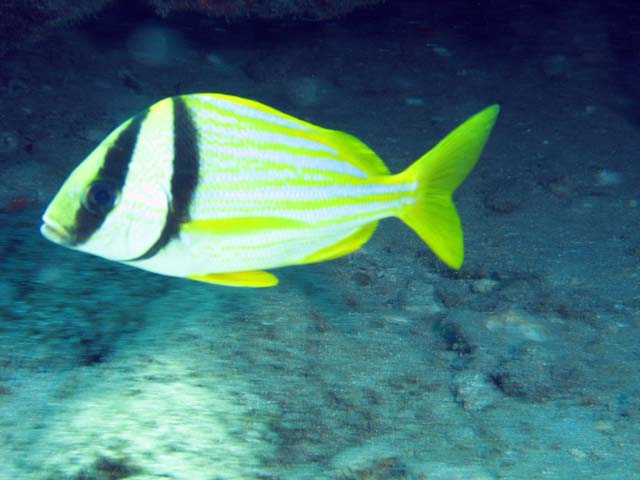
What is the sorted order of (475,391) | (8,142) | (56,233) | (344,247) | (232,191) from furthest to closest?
(8,142) < (475,391) < (344,247) < (232,191) < (56,233)

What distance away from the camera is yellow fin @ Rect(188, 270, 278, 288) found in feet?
5.81

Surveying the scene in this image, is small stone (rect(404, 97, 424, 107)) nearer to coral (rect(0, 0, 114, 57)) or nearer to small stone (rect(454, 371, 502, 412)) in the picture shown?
coral (rect(0, 0, 114, 57))

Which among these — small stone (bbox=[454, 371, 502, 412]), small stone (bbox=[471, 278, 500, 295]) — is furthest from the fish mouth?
small stone (bbox=[471, 278, 500, 295])

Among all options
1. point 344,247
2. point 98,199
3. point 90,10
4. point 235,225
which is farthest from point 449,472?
point 90,10

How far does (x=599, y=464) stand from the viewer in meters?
2.38

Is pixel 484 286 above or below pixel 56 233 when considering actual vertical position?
below

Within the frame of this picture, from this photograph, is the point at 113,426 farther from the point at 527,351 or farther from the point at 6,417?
the point at 527,351

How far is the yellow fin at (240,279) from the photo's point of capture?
1.77 metres

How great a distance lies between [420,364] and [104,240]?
212cm

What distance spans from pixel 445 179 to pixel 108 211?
1255 mm

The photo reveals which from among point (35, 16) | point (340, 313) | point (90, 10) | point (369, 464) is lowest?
point (340, 313)

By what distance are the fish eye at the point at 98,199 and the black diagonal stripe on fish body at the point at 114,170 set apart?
0.01m

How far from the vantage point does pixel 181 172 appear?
169 centimetres

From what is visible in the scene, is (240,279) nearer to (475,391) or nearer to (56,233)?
(56,233)
